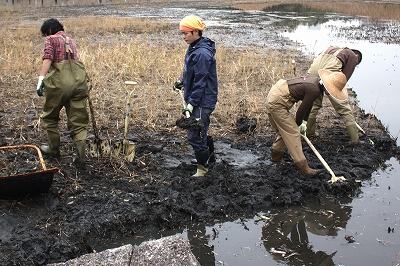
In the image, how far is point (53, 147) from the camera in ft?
16.7

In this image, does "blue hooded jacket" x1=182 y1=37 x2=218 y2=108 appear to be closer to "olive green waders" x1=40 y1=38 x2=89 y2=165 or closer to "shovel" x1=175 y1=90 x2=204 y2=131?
"shovel" x1=175 y1=90 x2=204 y2=131

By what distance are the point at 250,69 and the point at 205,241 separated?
601cm

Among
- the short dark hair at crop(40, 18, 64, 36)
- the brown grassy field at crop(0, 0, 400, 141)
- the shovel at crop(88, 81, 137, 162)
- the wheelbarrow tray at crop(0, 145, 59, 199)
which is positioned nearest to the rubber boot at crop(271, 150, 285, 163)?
the brown grassy field at crop(0, 0, 400, 141)

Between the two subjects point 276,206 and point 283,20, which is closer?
point 276,206

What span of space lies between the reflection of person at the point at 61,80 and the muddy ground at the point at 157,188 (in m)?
0.51

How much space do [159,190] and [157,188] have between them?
7 cm

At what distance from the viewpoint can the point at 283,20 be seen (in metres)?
20.8

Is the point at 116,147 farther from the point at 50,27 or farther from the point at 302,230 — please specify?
the point at 302,230

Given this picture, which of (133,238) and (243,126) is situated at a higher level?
(243,126)

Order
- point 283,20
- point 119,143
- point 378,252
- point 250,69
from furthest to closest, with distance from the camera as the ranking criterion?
point 283,20, point 250,69, point 119,143, point 378,252

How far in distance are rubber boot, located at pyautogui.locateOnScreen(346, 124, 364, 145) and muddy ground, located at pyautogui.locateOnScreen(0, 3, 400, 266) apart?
10 centimetres

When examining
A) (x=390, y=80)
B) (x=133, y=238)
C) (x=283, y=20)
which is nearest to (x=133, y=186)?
(x=133, y=238)

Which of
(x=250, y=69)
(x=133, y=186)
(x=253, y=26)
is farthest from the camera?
(x=253, y=26)

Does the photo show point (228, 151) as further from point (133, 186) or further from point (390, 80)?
point (390, 80)
